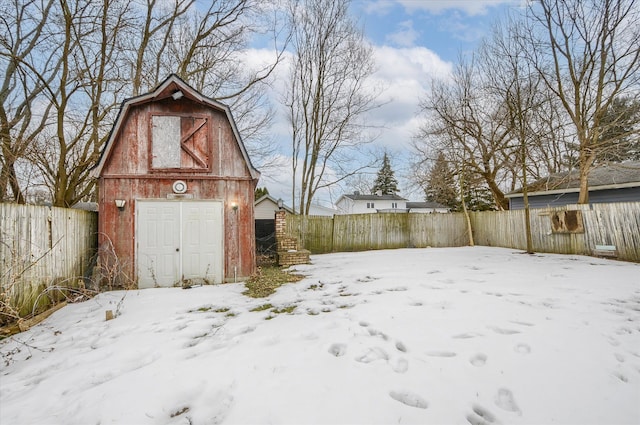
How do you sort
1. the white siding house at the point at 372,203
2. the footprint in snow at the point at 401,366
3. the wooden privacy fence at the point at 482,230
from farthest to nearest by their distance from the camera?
the white siding house at the point at 372,203
the wooden privacy fence at the point at 482,230
the footprint in snow at the point at 401,366

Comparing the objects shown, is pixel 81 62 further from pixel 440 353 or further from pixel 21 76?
pixel 440 353

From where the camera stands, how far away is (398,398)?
7.23 ft

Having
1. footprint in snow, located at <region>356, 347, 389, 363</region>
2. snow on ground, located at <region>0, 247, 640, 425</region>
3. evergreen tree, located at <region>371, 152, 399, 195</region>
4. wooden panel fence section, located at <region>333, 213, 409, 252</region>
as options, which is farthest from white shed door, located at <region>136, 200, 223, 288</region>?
evergreen tree, located at <region>371, 152, 399, 195</region>

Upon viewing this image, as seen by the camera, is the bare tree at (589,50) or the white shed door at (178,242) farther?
the bare tree at (589,50)

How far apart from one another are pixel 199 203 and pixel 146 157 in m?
1.53

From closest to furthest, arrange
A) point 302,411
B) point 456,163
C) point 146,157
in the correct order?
point 302,411
point 146,157
point 456,163

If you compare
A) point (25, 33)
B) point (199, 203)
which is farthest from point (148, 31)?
point (199, 203)

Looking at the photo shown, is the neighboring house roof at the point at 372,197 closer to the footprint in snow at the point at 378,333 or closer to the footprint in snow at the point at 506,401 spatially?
the footprint in snow at the point at 378,333

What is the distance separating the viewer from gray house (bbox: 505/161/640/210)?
11.0m

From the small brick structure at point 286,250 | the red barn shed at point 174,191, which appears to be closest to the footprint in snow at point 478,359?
the red barn shed at point 174,191

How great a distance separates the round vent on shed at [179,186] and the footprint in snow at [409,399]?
620 cm

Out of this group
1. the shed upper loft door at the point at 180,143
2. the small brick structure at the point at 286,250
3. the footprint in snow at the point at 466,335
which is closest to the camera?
the footprint in snow at the point at 466,335

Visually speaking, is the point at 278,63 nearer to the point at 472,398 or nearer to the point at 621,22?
the point at 621,22

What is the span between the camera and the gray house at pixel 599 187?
11.0 metres
